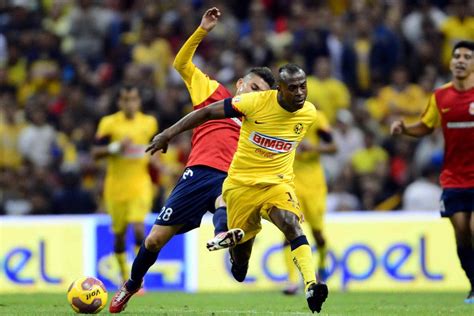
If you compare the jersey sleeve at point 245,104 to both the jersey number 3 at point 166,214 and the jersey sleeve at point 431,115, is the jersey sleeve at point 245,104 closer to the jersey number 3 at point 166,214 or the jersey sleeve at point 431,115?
the jersey number 3 at point 166,214

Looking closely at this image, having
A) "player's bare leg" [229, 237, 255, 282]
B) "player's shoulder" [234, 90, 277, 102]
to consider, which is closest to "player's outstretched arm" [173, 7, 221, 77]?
"player's shoulder" [234, 90, 277, 102]

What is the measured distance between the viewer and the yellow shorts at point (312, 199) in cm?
1638

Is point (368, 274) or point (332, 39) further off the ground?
point (332, 39)

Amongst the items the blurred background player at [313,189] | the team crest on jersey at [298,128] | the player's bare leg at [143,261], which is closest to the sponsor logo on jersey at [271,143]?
the team crest on jersey at [298,128]

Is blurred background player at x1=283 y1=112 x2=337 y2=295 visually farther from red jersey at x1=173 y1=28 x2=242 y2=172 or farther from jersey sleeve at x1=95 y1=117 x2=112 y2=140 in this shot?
red jersey at x1=173 y1=28 x2=242 y2=172

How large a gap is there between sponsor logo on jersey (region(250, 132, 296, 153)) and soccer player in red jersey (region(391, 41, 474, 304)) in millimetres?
2896

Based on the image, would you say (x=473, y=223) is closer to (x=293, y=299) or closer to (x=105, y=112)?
(x=293, y=299)

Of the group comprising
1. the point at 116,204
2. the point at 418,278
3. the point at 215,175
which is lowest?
the point at 418,278

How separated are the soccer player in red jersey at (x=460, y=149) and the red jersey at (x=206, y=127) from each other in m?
2.25

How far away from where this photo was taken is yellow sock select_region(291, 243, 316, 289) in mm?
10680

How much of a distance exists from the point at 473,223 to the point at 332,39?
8845 mm

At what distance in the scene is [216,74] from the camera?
72.3ft

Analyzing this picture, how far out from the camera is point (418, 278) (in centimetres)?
1758

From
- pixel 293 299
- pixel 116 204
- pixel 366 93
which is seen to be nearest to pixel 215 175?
pixel 293 299
